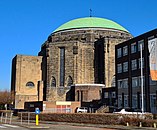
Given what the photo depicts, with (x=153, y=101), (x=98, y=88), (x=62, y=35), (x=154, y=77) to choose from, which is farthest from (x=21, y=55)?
(x=154, y=77)

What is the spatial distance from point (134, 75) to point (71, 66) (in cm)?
2892

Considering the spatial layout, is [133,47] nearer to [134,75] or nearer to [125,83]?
[134,75]

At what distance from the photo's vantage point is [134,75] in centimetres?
6122

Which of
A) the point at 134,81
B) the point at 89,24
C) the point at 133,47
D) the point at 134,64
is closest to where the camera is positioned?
the point at 134,81

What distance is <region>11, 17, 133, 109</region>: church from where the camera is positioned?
84750 mm

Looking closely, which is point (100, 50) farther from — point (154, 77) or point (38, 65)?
point (154, 77)

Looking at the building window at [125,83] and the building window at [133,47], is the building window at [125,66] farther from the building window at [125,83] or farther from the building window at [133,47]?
the building window at [133,47]

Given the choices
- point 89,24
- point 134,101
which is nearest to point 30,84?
point 89,24

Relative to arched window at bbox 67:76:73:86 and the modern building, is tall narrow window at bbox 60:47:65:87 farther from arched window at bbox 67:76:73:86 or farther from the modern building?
the modern building

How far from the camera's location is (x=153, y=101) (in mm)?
55125

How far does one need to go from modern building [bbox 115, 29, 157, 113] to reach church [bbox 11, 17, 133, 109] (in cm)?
1532

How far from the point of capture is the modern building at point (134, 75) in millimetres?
56188

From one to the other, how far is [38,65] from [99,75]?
1959 centimetres

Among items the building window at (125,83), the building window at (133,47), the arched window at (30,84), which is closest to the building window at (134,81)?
the building window at (125,83)
